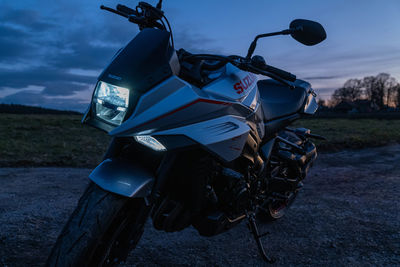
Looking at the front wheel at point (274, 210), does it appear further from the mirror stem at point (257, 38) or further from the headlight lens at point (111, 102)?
the headlight lens at point (111, 102)

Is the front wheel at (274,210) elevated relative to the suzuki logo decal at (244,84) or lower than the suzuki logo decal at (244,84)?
lower

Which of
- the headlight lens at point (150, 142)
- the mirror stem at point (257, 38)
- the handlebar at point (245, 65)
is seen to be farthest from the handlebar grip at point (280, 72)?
the headlight lens at point (150, 142)

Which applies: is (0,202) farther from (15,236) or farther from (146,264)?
(146,264)

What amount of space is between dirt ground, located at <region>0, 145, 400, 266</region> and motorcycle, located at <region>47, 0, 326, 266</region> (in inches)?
27.8

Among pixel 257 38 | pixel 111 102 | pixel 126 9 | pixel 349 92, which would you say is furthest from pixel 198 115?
pixel 349 92

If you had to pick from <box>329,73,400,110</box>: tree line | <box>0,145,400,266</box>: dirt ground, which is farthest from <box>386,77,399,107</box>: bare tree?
<box>0,145,400,266</box>: dirt ground

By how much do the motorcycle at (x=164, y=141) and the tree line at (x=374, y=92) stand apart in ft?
239

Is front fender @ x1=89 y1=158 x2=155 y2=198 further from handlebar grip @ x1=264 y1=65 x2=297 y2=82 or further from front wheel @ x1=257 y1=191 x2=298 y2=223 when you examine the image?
front wheel @ x1=257 y1=191 x2=298 y2=223

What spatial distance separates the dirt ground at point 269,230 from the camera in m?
2.68

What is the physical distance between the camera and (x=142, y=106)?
1659mm

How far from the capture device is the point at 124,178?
1657 mm

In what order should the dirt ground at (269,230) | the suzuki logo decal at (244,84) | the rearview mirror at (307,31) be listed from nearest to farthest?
the rearview mirror at (307,31) → the suzuki logo decal at (244,84) → the dirt ground at (269,230)

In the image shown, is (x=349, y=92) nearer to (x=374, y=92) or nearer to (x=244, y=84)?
(x=374, y=92)

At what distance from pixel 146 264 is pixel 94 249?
3.61 ft
